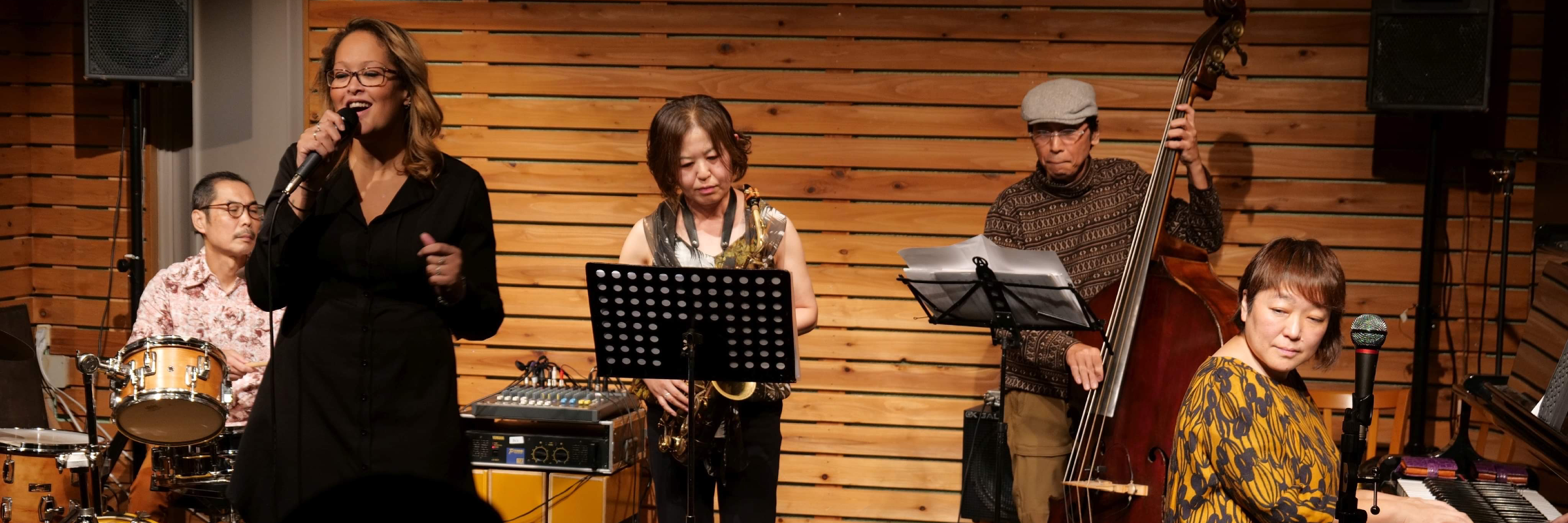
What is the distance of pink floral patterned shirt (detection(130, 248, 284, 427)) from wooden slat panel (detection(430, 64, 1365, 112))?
4.31 feet

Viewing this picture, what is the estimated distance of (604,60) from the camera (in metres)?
5.34

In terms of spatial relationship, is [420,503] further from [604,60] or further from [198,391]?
[604,60]

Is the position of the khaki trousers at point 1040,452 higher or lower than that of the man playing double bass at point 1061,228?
lower

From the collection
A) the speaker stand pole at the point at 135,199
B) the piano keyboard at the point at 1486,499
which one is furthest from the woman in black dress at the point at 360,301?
the speaker stand pole at the point at 135,199

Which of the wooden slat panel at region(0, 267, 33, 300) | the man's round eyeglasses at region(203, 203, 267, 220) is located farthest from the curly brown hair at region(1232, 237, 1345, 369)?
the wooden slat panel at region(0, 267, 33, 300)

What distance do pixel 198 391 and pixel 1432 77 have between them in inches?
173

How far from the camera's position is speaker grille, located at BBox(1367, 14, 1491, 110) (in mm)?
4508

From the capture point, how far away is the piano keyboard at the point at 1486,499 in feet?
9.45

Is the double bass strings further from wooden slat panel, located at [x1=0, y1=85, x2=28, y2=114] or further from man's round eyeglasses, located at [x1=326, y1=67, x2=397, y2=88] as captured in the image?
wooden slat panel, located at [x1=0, y1=85, x2=28, y2=114]

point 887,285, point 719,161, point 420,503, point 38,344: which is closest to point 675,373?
point 719,161

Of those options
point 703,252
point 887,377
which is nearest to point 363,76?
point 703,252

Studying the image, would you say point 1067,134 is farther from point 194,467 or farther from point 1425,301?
point 194,467

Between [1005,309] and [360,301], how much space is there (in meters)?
1.71

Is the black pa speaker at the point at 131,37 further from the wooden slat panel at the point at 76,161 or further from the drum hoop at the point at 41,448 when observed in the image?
the drum hoop at the point at 41,448
